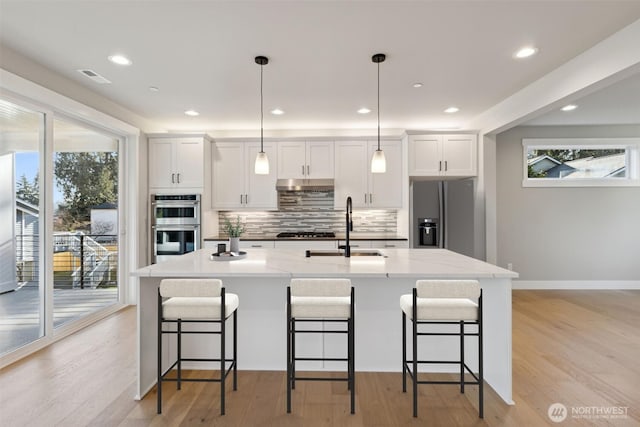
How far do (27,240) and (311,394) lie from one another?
2946 mm

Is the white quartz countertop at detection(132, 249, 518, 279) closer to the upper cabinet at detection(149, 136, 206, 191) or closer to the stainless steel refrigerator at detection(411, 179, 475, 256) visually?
the stainless steel refrigerator at detection(411, 179, 475, 256)

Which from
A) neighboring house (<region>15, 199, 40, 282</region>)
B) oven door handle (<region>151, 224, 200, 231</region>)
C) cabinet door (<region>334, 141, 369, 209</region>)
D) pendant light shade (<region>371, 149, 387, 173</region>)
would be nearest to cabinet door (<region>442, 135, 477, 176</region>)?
cabinet door (<region>334, 141, 369, 209</region>)

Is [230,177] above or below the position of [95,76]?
below

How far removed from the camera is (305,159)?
16.2ft

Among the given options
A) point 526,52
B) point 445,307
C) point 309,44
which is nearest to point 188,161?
point 309,44

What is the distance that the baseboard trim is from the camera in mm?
5164

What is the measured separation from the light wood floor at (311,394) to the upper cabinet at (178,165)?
229 centimetres

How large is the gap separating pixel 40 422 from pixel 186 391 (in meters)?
0.82

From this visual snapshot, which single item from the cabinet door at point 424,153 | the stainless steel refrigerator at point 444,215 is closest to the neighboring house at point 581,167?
the stainless steel refrigerator at point 444,215

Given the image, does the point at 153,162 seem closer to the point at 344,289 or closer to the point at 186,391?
the point at 186,391

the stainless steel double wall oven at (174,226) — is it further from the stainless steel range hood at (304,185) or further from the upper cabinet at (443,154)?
the upper cabinet at (443,154)

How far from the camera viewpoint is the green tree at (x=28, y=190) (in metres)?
2.96

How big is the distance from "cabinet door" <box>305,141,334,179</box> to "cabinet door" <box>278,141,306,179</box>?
0.09m

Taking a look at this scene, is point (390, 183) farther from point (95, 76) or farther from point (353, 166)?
point (95, 76)
